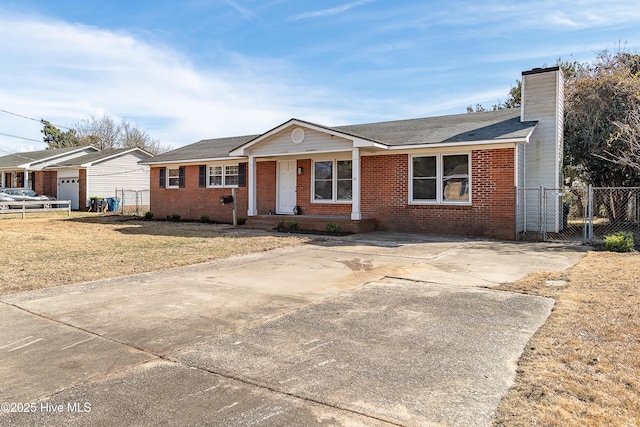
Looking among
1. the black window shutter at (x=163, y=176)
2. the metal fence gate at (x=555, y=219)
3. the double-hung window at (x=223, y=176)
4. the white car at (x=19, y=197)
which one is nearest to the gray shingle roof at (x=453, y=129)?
the metal fence gate at (x=555, y=219)

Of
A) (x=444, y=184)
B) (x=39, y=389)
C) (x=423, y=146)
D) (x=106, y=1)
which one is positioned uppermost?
(x=106, y=1)

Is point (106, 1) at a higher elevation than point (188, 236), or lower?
higher

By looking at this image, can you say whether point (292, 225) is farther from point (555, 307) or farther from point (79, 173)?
point (79, 173)

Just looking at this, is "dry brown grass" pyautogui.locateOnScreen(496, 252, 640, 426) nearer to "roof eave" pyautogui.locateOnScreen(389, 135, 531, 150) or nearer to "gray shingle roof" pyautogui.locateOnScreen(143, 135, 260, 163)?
"roof eave" pyautogui.locateOnScreen(389, 135, 531, 150)

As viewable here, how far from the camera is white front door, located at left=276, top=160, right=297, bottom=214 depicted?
1745cm

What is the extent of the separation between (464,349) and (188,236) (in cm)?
1108

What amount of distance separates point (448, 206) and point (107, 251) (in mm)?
9772

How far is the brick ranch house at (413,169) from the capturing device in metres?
13.0

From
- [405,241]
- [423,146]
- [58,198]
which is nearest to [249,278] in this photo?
[405,241]

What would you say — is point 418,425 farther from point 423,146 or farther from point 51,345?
point 423,146

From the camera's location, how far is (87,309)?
211 inches

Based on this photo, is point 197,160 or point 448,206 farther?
point 197,160

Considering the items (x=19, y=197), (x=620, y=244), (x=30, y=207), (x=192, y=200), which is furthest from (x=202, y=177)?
(x=19, y=197)

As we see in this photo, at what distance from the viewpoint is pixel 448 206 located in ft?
44.8
